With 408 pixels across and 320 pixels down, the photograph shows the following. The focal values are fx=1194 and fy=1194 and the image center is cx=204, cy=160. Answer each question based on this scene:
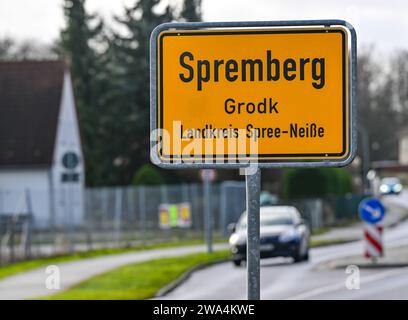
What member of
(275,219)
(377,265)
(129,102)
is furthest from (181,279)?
(129,102)

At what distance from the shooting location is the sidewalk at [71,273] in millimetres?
21678

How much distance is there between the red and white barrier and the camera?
2718 cm

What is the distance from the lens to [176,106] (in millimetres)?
4520

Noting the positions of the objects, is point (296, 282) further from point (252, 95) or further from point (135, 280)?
point (252, 95)

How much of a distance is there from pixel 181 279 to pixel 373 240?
5.61 metres

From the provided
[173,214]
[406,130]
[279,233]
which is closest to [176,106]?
[279,233]

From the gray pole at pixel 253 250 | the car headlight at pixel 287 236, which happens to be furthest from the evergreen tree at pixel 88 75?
the gray pole at pixel 253 250

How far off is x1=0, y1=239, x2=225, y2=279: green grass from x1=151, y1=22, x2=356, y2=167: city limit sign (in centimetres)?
2291

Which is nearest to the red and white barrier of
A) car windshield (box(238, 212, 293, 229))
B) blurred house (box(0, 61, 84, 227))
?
car windshield (box(238, 212, 293, 229))

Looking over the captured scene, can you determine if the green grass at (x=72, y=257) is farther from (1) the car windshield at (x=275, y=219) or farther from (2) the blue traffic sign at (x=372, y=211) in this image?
(2) the blue traffic sign at (x=372, y=211)

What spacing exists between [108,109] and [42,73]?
597 centimetres

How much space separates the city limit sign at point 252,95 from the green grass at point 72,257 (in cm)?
2291

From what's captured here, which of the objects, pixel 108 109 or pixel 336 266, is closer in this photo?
pixel 336 266
